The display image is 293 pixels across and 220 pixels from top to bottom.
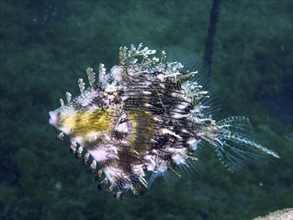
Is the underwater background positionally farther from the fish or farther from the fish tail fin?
the fish

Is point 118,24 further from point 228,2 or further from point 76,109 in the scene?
point 76,109

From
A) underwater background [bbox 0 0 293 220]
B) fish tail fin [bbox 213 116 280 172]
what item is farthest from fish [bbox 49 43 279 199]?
underwater background [bbox 0 0 293 220]

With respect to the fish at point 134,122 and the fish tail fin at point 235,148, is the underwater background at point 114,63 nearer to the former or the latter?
the fish tail fin at point 235,148

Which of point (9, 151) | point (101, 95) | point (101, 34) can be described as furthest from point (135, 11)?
point (101, 95)

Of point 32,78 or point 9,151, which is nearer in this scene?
point 9,151

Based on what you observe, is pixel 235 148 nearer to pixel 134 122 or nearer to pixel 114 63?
pixel 134 122

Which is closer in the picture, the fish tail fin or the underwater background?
the fish tail fin

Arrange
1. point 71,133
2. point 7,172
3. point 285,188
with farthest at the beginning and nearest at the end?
point 285,188
point 7,172
point 71,133
